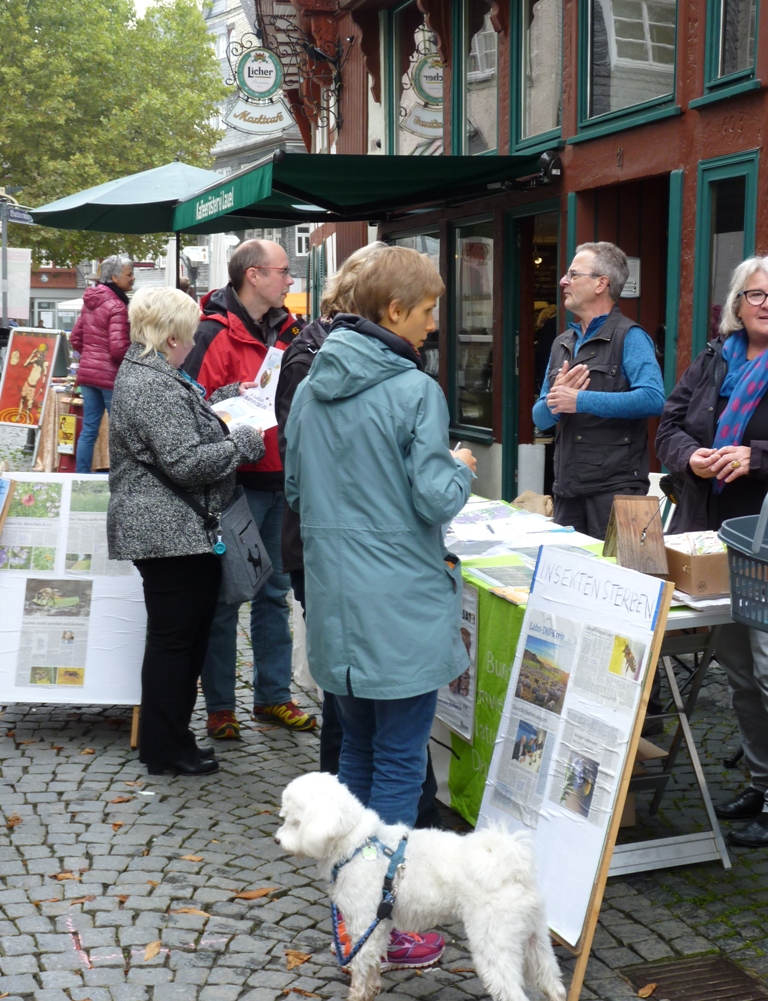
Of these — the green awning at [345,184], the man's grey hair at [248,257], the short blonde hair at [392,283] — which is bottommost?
the short blonde hair at [392,283]

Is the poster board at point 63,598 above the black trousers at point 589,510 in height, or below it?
below

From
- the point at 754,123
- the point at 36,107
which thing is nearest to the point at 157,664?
the point at 754,123

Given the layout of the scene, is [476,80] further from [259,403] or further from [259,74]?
[259,403]

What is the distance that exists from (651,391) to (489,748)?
1.83 m

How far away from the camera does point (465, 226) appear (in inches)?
420

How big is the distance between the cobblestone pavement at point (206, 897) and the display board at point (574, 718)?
0.38 meters

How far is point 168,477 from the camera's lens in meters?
4.45

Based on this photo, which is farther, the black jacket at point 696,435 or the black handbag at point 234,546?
the black handbag at point 234,546

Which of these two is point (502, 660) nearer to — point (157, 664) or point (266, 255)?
point (157, 664)

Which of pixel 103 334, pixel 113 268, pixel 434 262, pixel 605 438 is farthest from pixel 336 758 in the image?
pixel 434 262

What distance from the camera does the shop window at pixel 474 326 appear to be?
1023cm

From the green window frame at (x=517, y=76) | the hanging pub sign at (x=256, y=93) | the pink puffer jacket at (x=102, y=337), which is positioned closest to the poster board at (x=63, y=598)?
the green window frame at (x=517, y=76)

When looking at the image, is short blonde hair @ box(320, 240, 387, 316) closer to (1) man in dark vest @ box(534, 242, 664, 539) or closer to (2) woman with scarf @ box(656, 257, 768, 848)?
(2) woman with scarf @ box(656, 257, 768, 848)

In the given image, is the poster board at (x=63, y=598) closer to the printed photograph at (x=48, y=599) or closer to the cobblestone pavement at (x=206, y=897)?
the printed photograph at (x=48, y=599)
